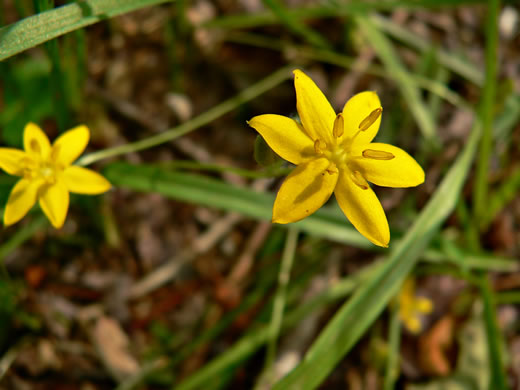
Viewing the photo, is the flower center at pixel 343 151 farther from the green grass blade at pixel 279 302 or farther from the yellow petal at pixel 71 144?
the green grass blade at pixel 279 302

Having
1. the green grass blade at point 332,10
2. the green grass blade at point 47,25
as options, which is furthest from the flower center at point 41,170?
the green grass blade at point 332,10

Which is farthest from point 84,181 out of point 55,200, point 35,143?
point 35,143

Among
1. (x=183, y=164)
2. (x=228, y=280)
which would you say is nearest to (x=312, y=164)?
(x=183, y=164)

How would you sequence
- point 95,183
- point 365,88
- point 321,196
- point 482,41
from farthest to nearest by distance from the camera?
point 482,41 < point 365,88 < point 95,183 < point 321,196

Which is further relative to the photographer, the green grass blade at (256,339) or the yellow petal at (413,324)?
the yellow petal at (413,324)

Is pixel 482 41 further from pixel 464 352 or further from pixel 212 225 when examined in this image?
pixel 212 225

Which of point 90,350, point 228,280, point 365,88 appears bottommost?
point 90,350

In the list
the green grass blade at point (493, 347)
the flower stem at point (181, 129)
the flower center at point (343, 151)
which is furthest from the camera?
the green grass blade at point (493, 347)
